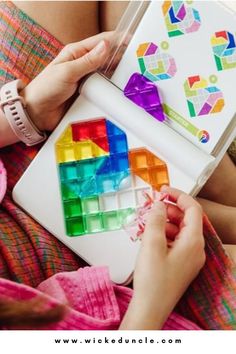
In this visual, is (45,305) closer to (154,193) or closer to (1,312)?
(1,312)

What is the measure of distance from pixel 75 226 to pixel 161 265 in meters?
0.16

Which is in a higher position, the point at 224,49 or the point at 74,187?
the point at 224,49

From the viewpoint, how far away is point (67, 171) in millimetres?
661

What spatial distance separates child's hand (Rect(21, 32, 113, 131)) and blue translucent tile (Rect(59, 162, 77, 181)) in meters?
0.06

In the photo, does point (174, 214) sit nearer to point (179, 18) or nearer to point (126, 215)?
point (126, 215)

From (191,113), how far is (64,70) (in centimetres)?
16

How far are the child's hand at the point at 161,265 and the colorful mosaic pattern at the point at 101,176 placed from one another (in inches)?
3.0

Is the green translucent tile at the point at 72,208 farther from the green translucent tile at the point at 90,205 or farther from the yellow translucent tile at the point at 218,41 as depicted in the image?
the yellow translucent tile at the point at 218,41

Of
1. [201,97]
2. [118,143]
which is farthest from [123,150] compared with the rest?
[201,97]

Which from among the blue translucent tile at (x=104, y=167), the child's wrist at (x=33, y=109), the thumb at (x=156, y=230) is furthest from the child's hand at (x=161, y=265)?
the child's wrist at (x=33, y=109)

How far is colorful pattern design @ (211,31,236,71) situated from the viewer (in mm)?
601

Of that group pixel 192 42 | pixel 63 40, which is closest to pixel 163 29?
pixel 192 42

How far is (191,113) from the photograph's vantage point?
0.62 m

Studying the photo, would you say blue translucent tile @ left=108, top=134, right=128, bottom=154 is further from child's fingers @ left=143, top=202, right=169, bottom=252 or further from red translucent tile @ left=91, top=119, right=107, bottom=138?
child's fingers @ left=143, top=202, right=169, bottom=252
